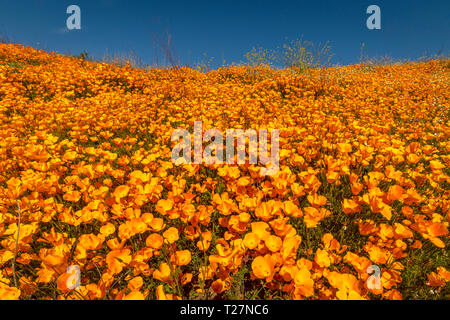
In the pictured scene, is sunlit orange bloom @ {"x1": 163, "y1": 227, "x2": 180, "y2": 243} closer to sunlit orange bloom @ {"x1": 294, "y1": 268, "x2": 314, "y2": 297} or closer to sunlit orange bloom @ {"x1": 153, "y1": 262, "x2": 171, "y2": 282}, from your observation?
sunlit orange bloom @ {"x1": 153, "y1": 262, "x2": 171, "y2": 282}

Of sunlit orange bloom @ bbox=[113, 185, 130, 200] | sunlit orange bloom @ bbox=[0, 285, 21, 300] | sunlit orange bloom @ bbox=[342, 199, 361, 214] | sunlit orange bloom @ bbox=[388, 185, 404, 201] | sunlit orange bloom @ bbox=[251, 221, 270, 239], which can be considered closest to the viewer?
sunlit orange bloom @ bbox=[0, 285, 21, 300]

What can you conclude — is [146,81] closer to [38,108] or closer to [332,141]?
[38,108]

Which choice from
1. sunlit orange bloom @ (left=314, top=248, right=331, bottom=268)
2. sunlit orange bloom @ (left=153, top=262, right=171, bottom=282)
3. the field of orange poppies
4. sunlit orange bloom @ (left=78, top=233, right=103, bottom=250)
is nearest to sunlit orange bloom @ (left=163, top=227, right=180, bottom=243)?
the field of orange poppies

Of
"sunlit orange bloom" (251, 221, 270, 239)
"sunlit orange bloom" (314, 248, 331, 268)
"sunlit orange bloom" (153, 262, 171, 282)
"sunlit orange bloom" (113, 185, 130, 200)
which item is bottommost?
"sunlit orange bloom" (153, 262, 171, 282)

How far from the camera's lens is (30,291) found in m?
1.27

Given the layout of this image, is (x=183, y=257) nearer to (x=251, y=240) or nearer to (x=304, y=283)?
(x=251, y=240)

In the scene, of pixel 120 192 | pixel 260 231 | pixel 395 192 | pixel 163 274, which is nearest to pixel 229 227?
pixel 260 231

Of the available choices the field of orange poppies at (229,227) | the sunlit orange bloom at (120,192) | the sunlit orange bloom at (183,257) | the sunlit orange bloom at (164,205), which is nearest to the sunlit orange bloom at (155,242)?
the field of orange poppies at (229,227)

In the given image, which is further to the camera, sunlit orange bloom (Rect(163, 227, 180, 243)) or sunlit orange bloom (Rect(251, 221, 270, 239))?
sunlit orange bloom (Rect(163, 227, 180, 243))

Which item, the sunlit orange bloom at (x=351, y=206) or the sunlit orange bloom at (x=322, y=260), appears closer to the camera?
the sunlit orange bloom at (x=322, y=260)

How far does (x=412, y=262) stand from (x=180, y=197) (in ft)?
5.88

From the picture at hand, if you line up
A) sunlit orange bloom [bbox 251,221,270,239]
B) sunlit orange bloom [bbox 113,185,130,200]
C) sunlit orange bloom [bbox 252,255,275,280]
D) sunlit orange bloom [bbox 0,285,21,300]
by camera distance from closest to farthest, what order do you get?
1. sunlit orange bloom [bbox 0,285,21,300]
2. sunlit orange bloom [bbox 252,255,275,280]
3. sunlit orange bloom [bbox 251,221,270,239]
4. sunlit orange bloom [bbox 113,185,130,200]

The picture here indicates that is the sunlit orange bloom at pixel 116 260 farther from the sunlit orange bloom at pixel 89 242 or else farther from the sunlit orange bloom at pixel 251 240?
the sunlit orange bloom at pixel 251 240
